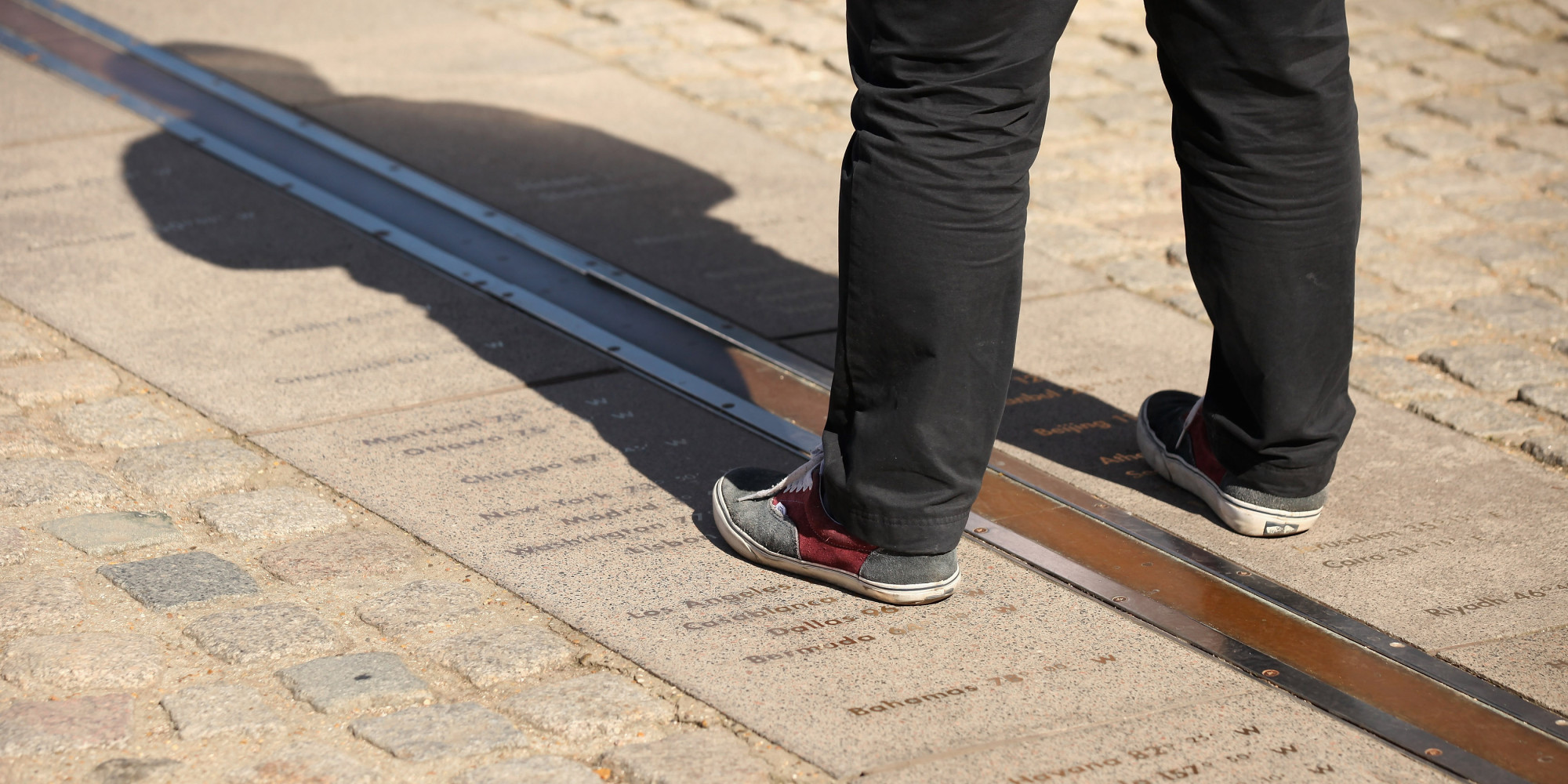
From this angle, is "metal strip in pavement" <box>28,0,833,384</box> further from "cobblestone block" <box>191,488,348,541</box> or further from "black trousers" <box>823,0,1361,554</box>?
"cobblestone block" <box>191,488,348,541</box>

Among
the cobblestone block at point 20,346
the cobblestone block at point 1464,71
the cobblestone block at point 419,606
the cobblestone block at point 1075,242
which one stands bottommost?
the cobblestone block at point 1464,71

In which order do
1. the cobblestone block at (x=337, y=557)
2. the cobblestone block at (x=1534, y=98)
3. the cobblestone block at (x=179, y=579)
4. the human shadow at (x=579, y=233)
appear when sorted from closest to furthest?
the cobblestone block at (x=179, y=579)
the cobblestone block at (x=337, y=557)
the human shadow at (x=579, y=233)
the cobblestone block at (x=1534, y=98)

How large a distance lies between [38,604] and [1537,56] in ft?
18.6

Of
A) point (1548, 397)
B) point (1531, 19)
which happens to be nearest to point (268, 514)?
point (1548, 397)

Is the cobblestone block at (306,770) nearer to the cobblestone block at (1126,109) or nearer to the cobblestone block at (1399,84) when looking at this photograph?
the cobblestone block at (1126,109)

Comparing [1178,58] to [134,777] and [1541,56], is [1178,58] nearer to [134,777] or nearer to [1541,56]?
[134,777]

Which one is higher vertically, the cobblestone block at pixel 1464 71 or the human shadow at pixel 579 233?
the human shadow at pixel 579 233

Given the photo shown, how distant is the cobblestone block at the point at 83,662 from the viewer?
A: 7.32 ft

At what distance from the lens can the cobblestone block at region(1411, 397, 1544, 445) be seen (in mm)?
3354

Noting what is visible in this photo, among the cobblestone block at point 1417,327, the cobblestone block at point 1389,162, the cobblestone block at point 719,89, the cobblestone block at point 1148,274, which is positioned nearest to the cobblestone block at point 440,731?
the cobblestone block at point 1148,274

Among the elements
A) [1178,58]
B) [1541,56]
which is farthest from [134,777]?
[1541,56]

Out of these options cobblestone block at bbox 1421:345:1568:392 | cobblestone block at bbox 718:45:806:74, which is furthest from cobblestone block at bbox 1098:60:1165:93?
cobblestone block at bbox 1421:345:1568:392

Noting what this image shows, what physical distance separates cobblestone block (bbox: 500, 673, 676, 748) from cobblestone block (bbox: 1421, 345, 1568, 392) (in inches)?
86.7

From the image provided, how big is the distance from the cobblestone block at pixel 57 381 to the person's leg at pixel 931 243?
1574 millimetres
